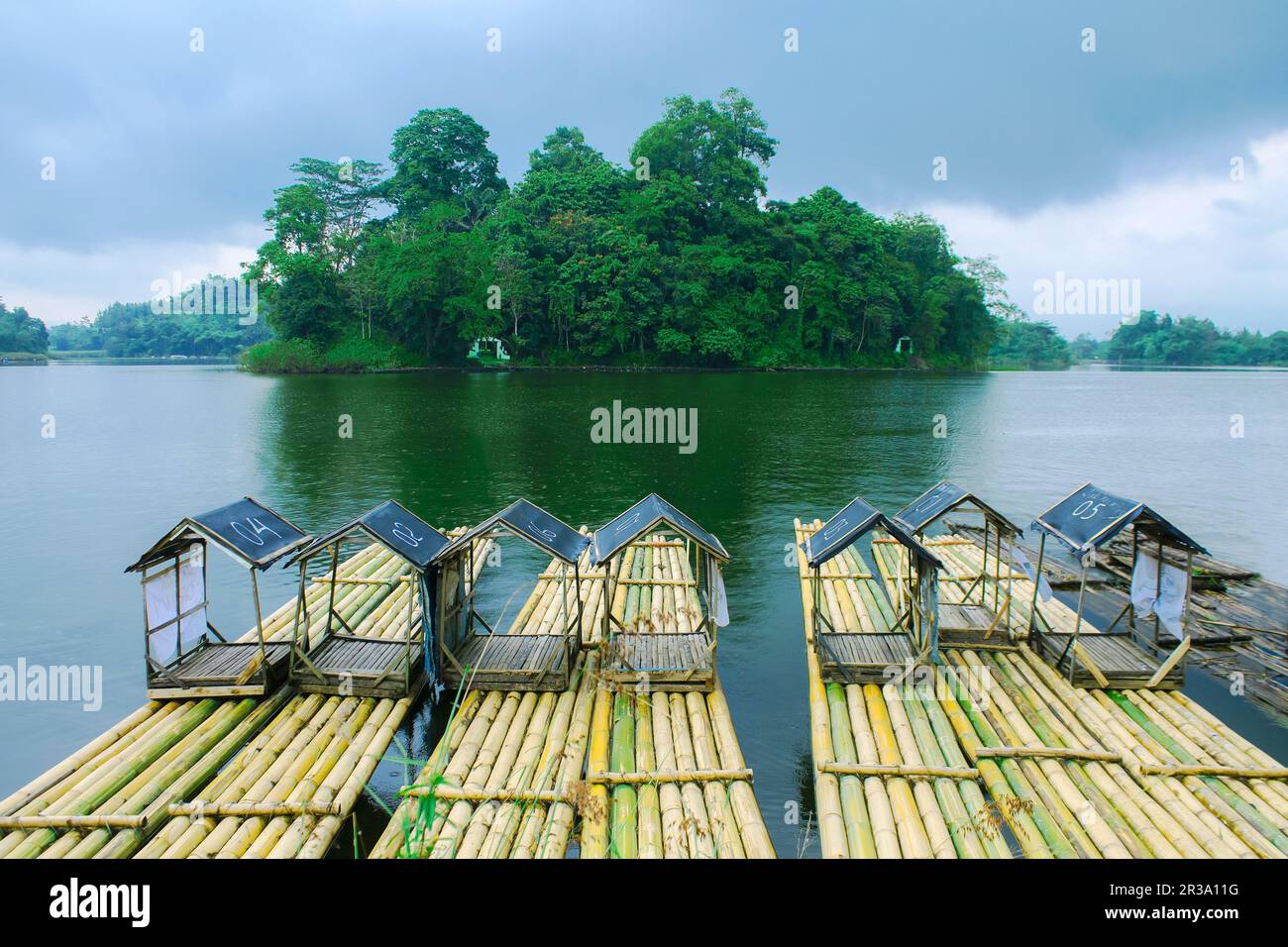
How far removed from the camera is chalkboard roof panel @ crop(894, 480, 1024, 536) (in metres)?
13.5

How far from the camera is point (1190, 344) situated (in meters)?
136

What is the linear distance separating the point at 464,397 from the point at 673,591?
3989 cm

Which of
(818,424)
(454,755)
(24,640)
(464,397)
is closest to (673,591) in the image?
(454,755)

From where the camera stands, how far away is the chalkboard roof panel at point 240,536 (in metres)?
11.3

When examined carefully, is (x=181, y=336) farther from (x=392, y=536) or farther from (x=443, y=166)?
(x=392, y=536)

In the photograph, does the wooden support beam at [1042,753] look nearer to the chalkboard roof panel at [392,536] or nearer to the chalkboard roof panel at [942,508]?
the chalkboard roof panel at [942,508]

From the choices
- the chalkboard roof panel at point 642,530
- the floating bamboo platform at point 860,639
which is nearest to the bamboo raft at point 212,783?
the chalkboard roof panel at point 642,530

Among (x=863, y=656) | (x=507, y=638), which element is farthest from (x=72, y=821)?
(x=863, y=656)

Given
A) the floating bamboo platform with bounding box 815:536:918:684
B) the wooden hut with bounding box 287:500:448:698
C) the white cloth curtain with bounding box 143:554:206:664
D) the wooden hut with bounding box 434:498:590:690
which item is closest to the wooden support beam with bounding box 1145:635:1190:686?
the floating bamboo platform with bounding box 815:536:918:684

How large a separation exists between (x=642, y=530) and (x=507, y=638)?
3.00m

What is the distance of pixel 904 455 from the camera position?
35719mm

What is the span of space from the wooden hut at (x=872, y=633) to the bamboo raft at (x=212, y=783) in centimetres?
663

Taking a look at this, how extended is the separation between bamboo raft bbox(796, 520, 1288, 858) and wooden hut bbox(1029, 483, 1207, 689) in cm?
31

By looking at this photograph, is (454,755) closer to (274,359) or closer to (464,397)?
(464,397)
